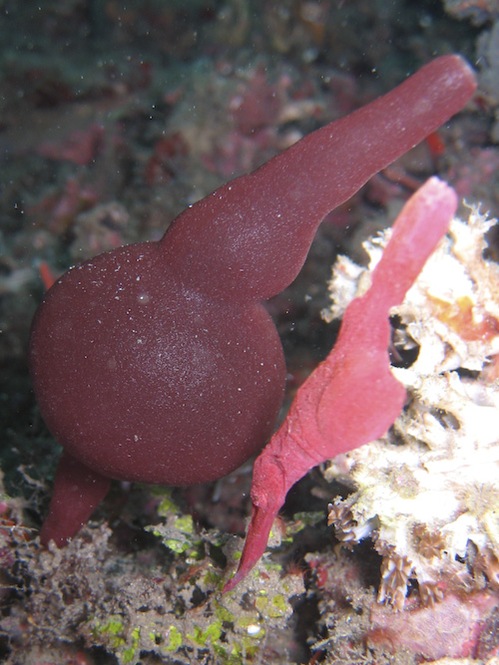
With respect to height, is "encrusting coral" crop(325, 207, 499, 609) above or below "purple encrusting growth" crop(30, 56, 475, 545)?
below

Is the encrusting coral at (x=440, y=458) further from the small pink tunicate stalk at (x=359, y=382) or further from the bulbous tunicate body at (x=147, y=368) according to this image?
the bulbous tunicate body at (x=147, y=368)

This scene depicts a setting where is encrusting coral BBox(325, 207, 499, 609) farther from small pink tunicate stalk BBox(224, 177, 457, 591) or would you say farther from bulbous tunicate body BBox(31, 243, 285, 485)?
bulbous tunicate body BBox(31, 243, 285, 485)

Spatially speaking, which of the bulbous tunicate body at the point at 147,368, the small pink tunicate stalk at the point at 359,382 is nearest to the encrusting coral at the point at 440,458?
the small pink tunicate stalk at the point at 359,382

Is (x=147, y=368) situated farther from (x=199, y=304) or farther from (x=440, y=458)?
(x=440, y=458)

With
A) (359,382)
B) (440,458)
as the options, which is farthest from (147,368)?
(440,458)

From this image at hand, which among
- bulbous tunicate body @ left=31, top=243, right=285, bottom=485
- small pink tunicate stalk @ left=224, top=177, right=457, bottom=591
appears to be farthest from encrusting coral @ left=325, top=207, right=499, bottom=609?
bulbous tunicate body @ left=31, top=243, right=285, bottom=485
